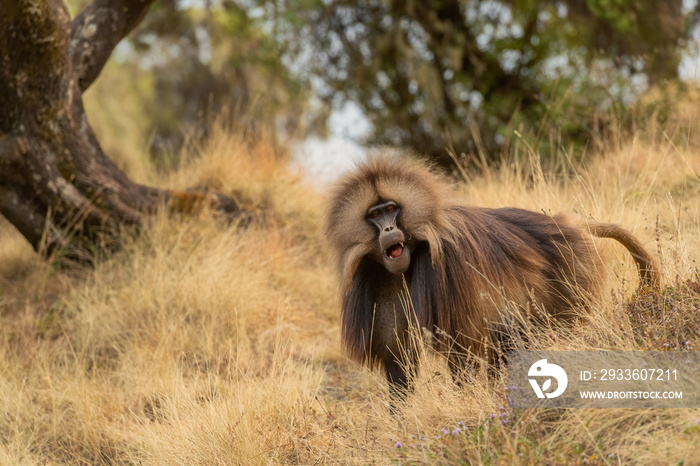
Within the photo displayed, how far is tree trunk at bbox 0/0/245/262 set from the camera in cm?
519

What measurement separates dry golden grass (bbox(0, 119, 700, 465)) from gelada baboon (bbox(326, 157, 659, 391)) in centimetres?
21

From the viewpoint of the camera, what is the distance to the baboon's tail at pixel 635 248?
3.72m

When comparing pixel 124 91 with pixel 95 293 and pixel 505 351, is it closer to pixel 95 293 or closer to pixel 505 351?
pixel 95 293

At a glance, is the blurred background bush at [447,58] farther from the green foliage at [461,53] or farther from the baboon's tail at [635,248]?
the baboon's tail at [635,248]

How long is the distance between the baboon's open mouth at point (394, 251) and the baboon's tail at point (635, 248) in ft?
3.92

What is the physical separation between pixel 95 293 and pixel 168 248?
0.76 m

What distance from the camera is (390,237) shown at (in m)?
3.37

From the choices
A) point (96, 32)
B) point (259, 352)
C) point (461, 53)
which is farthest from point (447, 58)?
point (259, 352)

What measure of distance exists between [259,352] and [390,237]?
1.79 m

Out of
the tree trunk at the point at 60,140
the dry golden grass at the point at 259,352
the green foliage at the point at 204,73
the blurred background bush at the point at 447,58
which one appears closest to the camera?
the dry golden grass at the point at 259,352

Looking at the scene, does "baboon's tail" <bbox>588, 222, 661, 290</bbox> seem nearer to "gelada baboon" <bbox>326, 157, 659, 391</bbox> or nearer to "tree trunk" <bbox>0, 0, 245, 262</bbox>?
"gelada baboon" <bbox>326, 157, 659, 391</bbox>

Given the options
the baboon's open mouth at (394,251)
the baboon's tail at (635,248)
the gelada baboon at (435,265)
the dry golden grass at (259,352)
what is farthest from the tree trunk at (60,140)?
the baboon's tail at (635,248)

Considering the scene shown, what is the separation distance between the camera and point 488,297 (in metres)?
3.48

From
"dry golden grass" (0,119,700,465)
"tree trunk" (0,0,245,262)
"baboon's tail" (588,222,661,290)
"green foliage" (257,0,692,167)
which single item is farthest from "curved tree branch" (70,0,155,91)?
"baboon's tail" (588,222,661,290)
